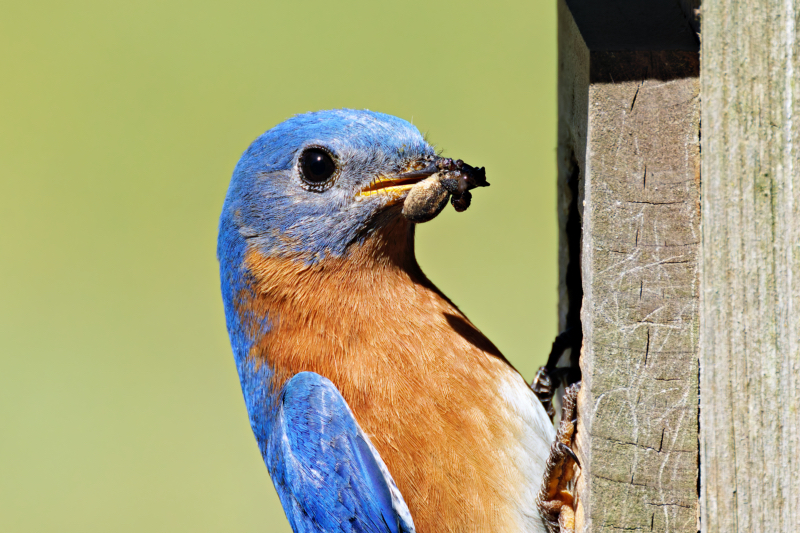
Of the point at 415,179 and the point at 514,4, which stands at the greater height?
the point at 514,4

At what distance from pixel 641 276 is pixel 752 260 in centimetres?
34

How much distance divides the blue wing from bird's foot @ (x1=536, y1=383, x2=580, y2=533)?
470 mm

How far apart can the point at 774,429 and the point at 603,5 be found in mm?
1392

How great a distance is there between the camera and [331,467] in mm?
3018

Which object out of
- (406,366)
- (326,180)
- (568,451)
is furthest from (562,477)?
(326,180)

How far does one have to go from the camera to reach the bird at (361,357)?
113 inches

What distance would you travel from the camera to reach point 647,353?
239 cm

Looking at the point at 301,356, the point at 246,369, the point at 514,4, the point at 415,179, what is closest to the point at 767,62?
the point at 415,179

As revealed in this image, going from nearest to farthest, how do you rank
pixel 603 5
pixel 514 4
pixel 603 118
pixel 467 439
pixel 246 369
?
pixel 603 118, pixel 603 5, pixel 467 439, pixel 246 369, pixel 514 4

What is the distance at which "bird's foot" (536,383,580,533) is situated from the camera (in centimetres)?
272

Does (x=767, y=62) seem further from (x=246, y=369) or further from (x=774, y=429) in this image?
(x=246, y=369)

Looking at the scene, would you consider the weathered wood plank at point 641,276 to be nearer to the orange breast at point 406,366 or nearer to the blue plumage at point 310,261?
the orange breast at point 406,366

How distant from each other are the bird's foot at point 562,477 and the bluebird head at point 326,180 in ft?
3.10

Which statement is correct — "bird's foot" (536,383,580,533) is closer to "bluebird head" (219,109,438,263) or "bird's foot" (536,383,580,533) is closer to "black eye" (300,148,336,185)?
"bluebird head" (219,109,438,263)
